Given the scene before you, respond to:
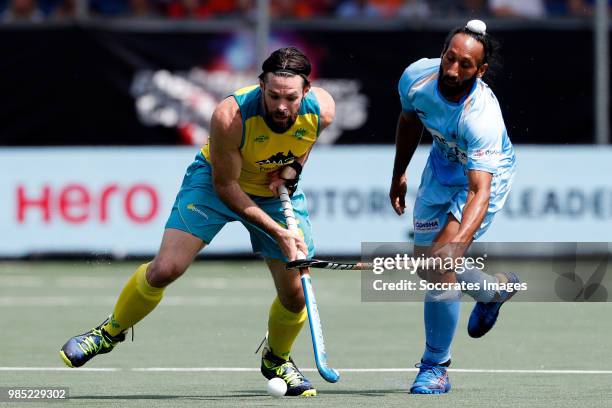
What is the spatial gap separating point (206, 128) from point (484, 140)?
9.00 metres

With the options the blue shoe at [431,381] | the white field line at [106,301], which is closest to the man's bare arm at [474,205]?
the blue shoe at [431,381]

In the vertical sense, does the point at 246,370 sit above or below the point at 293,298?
below

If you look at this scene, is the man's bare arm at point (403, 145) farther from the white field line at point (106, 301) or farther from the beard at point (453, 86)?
the white field line at point (106, 301)

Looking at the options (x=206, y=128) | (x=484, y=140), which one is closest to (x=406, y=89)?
(x=484, y=140)

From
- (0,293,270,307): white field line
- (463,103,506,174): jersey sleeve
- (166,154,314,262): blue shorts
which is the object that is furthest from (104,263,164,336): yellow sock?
(0,293,270,307): white field line

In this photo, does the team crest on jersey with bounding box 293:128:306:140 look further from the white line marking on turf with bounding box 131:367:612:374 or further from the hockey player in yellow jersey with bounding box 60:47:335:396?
the white line marking on turf with bounding box 131:367:612:374

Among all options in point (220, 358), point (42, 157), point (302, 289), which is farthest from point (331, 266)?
point (42, 157)

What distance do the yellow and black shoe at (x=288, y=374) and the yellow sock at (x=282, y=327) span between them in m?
0.04

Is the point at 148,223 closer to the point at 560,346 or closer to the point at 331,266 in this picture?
the point at 560,346

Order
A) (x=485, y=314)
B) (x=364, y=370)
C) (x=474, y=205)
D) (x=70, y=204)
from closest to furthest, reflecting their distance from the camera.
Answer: (x=474, y=205)
(x=485, y=314)
(x=364, y=370)
(x=70, y=204)

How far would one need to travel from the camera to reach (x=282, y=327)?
748 cm

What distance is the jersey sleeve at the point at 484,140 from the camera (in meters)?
6.98

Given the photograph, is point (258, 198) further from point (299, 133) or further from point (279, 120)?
point (279, 120)

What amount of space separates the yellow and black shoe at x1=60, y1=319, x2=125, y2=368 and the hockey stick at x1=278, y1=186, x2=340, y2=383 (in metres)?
0.97
